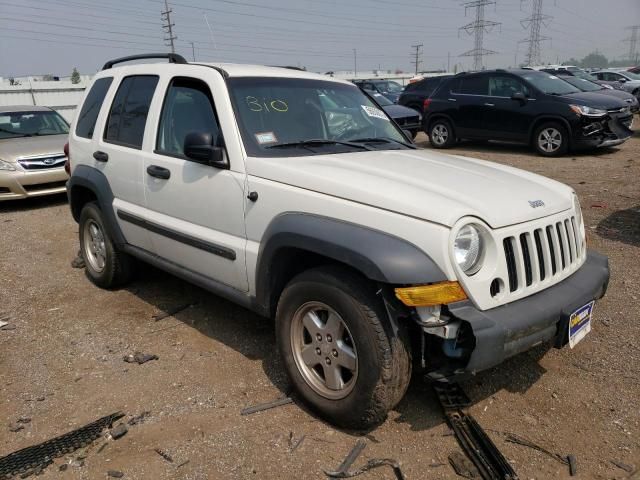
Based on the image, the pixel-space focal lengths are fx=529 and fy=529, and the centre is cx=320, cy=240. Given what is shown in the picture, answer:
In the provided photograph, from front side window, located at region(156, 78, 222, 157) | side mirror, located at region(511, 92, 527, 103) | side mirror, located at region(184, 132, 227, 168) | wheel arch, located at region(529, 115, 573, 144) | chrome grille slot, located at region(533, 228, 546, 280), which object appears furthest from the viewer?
side mirror, located at region(511, 92, 527, 103)

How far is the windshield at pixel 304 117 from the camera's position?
10.8ft

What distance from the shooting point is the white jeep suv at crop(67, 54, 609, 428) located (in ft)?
7.97

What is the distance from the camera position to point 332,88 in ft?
13.3

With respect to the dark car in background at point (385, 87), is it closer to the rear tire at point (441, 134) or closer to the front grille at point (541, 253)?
the rear tire at point (441, 134)

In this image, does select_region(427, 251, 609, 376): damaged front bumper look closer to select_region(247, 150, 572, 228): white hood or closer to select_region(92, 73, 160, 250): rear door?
select_region(247, 150, 572, 228): white hood

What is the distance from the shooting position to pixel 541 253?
2.75 m

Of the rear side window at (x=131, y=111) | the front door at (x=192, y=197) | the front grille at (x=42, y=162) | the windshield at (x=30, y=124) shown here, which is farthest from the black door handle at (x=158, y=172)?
the windshield at (x=30, y=124)

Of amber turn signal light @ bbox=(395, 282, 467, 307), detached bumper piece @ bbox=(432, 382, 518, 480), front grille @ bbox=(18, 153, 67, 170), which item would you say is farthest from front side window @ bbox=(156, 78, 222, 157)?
front grille @ bbox=(18, 153, 67, 170)

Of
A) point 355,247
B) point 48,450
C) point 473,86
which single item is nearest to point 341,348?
point 355,247

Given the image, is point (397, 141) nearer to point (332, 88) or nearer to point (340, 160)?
point (332, 88)

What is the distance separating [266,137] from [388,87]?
61.6ft

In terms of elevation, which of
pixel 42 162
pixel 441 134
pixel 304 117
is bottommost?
pixel 441 134

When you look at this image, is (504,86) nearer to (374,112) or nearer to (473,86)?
(473,86)

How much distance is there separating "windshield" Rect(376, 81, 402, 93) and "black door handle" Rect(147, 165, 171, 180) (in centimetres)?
1783
